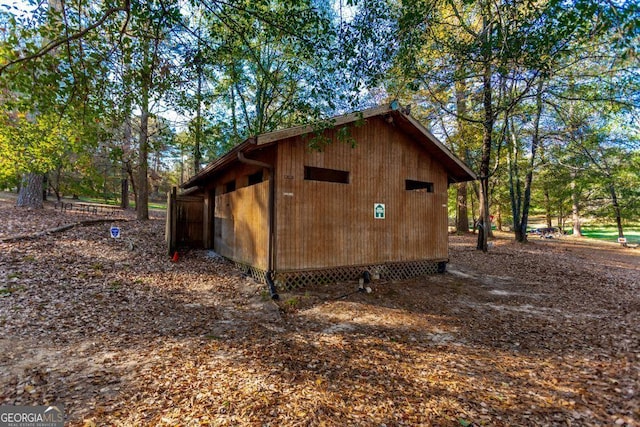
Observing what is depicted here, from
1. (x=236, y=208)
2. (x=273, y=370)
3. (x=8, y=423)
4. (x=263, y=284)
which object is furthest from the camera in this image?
(x=236, y=208)

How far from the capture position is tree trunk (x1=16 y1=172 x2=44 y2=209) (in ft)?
43.6

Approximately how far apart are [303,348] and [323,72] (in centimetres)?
453

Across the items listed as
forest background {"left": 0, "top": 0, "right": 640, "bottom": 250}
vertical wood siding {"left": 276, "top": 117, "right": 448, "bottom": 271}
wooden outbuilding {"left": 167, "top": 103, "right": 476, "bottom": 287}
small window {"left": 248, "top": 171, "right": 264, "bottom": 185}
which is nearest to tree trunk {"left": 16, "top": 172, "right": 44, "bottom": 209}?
forest background {"left": 0, "top": 0, "right": 640, "bottom": 250}

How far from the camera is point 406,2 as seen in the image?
5066 mm

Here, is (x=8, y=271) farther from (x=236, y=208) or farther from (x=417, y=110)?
(x=417, y=110)

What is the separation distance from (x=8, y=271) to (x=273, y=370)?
6684mm

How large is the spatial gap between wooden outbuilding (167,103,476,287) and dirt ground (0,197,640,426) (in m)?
0.73

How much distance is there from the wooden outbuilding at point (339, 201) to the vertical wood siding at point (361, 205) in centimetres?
3

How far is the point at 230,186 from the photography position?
10.4 metres

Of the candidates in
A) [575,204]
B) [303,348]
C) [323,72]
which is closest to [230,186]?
[323,72]

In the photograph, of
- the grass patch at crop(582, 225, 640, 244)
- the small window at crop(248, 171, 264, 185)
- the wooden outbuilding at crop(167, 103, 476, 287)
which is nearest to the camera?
the wooden outbuilding at crop(167, 103, 476, 287)

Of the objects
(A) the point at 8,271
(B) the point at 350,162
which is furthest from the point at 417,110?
(A) the point at 8,271

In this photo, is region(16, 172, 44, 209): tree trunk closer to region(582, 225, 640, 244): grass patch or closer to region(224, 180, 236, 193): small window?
region(224, 180, 236, 193): small window

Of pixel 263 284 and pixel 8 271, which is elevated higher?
pixel 8 271
